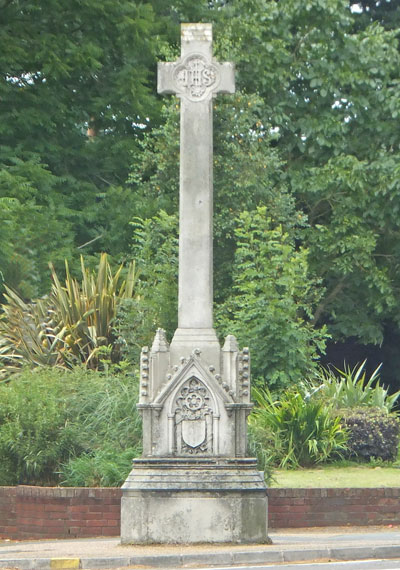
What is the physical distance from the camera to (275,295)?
19.5 meters

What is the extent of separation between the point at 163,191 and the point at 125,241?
1437mm

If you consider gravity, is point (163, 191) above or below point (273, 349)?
above

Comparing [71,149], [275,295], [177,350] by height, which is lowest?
[177,350]

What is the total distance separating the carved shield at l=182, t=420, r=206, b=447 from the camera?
1191cm

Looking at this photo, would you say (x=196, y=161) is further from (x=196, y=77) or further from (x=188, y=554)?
(x=188, y=554)

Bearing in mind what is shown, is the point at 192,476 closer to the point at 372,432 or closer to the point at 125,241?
the point at 372,432

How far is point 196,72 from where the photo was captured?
1268cm

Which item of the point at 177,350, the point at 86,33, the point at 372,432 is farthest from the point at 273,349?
the point at 86,33

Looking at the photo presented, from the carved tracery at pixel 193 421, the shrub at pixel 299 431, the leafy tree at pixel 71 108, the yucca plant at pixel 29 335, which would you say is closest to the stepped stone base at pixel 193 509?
the carved tracery at pixel 193 421

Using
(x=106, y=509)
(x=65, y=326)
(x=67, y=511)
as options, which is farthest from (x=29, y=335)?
(x=106, y=509)

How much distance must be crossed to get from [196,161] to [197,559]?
13.3 ft

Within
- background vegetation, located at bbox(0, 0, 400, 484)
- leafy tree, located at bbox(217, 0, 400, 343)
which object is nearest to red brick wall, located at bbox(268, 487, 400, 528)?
background vegetation, located at bbox(0, 0, 400, 484)

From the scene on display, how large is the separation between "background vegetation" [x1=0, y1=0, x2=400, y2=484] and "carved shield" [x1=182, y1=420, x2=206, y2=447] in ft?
20.7

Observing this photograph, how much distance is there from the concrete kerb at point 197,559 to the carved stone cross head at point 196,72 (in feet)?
15.2
